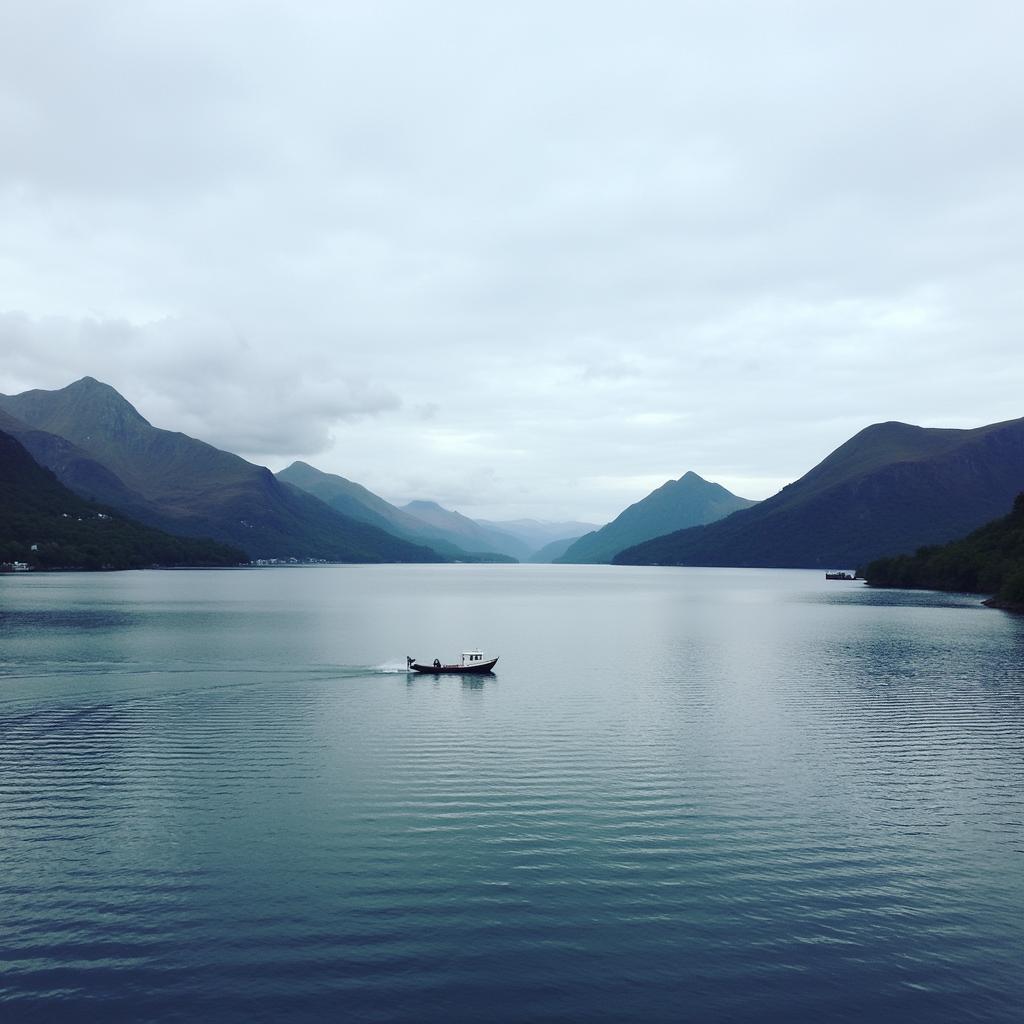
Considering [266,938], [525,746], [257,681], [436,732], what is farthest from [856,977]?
[257,681]

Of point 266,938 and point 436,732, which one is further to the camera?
point 436,732

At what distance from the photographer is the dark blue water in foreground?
2678cm

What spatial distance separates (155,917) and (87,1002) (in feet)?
18.4

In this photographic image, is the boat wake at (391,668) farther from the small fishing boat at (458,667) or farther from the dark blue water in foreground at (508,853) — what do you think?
the dark blue water in foreground at (508,853)

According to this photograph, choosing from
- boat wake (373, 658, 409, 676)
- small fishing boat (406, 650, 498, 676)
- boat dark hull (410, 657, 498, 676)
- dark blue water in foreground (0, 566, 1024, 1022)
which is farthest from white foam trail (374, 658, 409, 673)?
dark blue water in foreground (0, 566, 1024, 1022)

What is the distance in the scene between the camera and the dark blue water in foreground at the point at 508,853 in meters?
26.8

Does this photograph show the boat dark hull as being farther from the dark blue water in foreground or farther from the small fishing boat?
the dark blue water in foreground

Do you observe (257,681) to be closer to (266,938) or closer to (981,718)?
(266,938)

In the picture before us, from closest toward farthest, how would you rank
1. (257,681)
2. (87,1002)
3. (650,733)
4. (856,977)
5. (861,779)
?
(87,1002) → (856,977) → (861,779) → (650,733) → (257,681)

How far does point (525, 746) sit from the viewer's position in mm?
61781

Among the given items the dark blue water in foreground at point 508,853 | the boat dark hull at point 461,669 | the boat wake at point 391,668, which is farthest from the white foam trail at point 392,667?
the dark blue water in foreground at point 508,853

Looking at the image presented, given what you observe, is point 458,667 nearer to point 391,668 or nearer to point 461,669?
point 461,669

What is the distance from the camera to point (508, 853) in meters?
38.1

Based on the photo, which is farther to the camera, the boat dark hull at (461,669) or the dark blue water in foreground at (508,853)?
the boat dark hull at (461,669)
